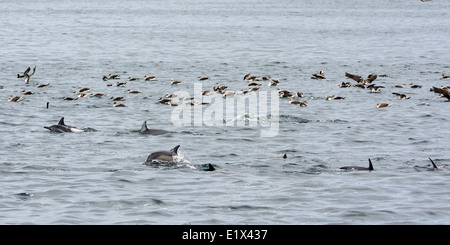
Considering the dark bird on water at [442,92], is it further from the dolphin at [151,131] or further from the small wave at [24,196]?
the small wave at [24,196]

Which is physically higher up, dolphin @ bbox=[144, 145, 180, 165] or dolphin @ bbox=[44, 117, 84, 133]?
dolphin @ bbox=[144, 145, 180, 165]

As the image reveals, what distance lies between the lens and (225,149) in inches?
1004

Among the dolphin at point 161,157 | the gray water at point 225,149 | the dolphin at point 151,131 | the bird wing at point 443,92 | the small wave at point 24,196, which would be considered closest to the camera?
the gray water at point 225,149

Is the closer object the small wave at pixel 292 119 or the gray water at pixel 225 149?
the gray water at pixel 225 149

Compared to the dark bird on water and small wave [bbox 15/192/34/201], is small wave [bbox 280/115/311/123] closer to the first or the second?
the dark bird on water

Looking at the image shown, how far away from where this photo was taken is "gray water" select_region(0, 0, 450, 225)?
58.9 feet

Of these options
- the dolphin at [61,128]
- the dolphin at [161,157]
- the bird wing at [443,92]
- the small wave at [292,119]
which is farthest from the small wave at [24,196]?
the bird wing at [443,92]

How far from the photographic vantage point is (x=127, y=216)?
56.4 ft

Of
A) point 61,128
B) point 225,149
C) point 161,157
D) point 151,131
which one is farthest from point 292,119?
point 161,157

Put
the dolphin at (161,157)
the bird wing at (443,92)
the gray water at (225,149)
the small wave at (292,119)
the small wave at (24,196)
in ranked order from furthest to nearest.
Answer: the bird wing at (443,92), the small wave at (292,119), the dolphin at (161,157), the small wave at (24,196), the gray water at (225,149)

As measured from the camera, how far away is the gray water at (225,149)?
17953mm

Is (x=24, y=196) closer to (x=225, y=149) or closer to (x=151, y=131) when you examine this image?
(x=225, y=149)

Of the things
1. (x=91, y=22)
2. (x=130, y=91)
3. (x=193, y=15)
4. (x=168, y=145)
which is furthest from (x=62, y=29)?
(x=168, y=145)

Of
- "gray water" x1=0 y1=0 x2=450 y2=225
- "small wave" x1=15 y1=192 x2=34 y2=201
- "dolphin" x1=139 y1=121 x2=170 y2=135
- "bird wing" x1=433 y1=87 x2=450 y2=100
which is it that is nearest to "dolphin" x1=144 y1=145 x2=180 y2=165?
"gray water" x1=0 y1=0 x2=450 y2=225
